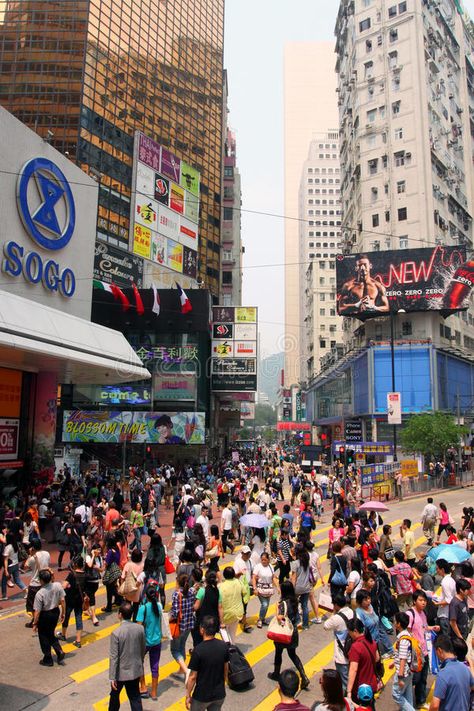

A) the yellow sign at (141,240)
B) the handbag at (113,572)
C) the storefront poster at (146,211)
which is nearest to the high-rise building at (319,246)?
the storefront poster at (146,211)

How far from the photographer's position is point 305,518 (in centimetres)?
1564

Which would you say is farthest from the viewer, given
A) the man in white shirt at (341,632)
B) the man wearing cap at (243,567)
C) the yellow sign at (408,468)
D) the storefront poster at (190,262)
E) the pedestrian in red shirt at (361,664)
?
the storefront poster at (190,262)

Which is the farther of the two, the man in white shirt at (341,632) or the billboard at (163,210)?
the billboard at (163,210)

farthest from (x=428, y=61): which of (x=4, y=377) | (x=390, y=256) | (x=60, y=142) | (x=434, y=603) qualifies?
(x=434, y=603)

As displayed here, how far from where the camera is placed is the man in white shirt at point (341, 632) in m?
6.65

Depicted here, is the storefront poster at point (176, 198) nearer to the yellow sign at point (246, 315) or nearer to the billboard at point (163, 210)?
the billboard at point (163, 210)

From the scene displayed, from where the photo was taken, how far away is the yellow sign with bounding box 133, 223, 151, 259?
59.6 meters

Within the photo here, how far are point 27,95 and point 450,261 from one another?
50723mm

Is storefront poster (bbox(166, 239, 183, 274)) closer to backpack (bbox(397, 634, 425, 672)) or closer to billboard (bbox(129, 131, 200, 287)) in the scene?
billboard (bbox(129, 131, 200, 287))

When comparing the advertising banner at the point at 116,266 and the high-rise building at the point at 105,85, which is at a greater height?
the high-rise building at the point at 105,85

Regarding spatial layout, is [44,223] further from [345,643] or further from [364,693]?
[364,693]

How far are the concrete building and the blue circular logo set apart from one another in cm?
3404

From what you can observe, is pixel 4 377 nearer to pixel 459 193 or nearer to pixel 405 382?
pixel 405 382

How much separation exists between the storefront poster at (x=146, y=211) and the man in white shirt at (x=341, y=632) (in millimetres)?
57766
